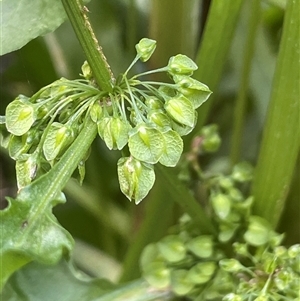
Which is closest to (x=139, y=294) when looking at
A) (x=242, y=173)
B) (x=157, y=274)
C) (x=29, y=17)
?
(x=157, y=274)

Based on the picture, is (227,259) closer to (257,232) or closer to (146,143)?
(257,232)

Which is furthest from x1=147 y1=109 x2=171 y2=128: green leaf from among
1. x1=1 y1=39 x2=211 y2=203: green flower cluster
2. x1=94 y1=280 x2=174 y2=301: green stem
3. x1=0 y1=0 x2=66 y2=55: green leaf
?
x1=94 y1=280 x2=174 y2=301: green stem

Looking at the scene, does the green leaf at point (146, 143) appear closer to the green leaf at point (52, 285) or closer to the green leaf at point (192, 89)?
the green leaf at point (192, 89)

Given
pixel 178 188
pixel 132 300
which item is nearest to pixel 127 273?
pixel 132 300

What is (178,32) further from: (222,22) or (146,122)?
(146,122)

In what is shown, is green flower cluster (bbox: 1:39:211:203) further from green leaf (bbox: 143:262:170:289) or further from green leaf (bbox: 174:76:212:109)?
green leaf (bbox: 143:262:170:289)
